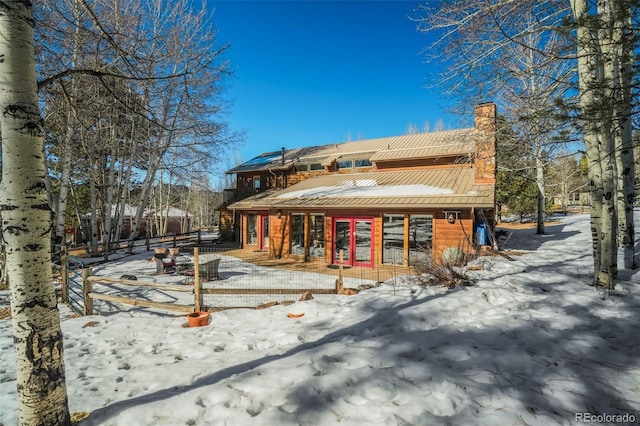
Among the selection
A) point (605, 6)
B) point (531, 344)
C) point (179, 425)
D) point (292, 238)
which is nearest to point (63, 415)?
point (179, 425)

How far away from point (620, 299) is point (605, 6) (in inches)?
197

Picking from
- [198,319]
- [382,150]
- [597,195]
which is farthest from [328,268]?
[597,195]

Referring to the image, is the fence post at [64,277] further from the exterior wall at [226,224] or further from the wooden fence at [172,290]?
the exterior wall at [226,224]

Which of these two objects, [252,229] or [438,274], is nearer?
[438,274]

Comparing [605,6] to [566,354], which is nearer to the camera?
[566,354]

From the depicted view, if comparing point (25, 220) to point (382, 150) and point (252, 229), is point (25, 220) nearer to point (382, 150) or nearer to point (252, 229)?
point (252, 229)

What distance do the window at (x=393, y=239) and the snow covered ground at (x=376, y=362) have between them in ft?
18.0

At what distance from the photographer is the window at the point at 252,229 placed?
666 inches

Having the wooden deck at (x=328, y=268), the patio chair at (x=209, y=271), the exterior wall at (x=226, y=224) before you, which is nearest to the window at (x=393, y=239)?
the wooden deck at (x=328, y=268)

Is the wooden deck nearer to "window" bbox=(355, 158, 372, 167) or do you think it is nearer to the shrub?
the shrub

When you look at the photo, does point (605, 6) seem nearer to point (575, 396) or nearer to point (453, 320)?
point (453, 320)

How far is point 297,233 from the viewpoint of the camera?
14.0m

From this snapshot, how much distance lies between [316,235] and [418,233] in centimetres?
438

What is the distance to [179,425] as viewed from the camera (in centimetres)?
245
